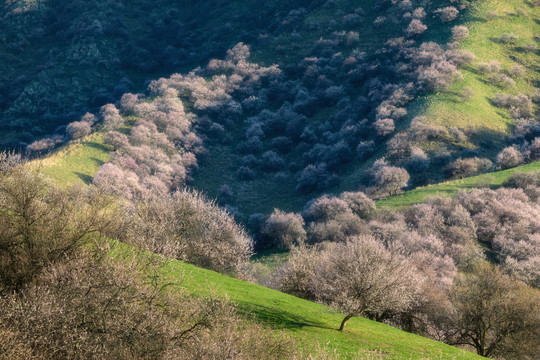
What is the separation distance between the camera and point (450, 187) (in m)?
55.7

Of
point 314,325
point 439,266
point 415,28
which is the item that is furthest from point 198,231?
point 415,28

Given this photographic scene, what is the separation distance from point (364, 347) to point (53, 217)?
1530 centimetres

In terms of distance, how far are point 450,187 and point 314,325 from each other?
41087mm

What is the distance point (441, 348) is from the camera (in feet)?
74.2

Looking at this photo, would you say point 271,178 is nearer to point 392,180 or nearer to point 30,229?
point 392,180

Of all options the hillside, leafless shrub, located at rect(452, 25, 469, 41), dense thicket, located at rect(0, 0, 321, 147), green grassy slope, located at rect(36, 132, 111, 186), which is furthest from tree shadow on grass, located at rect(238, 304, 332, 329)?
dense thicket, located at rect(0, 0, 321, 147)

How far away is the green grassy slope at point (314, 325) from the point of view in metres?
19.4

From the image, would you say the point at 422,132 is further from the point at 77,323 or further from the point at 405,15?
the point at 77,323

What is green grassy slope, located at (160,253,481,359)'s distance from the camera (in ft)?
63.6

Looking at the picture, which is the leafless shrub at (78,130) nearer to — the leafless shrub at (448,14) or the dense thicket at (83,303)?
the dense thicket at (83,303)

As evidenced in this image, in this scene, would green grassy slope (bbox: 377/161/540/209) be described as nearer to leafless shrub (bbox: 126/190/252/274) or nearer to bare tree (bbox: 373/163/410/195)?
bare tree (bbox: 373/163/410/195)

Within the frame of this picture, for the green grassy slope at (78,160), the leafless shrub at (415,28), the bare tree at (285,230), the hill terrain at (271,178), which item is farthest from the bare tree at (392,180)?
the leafless shrub at (415,28)

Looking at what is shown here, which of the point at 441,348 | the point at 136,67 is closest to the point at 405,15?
the point at 136,67

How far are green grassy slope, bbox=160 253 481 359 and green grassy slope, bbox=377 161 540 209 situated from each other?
31.2 metres
